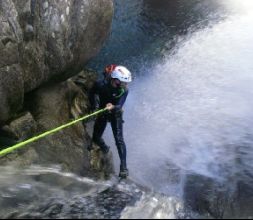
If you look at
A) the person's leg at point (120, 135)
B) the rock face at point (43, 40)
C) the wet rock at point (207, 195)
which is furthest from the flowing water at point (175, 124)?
the rock face at point (43, 40)

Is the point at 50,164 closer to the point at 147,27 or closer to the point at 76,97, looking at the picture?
the point at 76,97

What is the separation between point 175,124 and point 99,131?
550 centimetres

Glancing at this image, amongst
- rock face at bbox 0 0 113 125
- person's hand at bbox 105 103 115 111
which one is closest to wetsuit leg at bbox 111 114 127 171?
person's hand at bbox 105 103 115 111

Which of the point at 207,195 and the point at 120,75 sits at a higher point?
the point at 120,75

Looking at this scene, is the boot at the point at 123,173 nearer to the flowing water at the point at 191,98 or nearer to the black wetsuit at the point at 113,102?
the black wetsuit at the point at 113,102

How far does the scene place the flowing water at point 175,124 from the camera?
8.82 m

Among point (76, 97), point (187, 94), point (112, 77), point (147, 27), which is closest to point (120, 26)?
point (147, 27)

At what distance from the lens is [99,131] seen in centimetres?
1324

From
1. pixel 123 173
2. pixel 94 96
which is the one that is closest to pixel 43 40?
pixel 94 96

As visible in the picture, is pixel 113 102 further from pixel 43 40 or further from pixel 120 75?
pixel 43 40

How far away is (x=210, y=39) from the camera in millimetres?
27406

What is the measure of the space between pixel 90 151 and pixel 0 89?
3.46 meters

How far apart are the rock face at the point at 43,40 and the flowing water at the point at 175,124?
2.17 m

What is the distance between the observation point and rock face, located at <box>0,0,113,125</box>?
1092 centimetres
